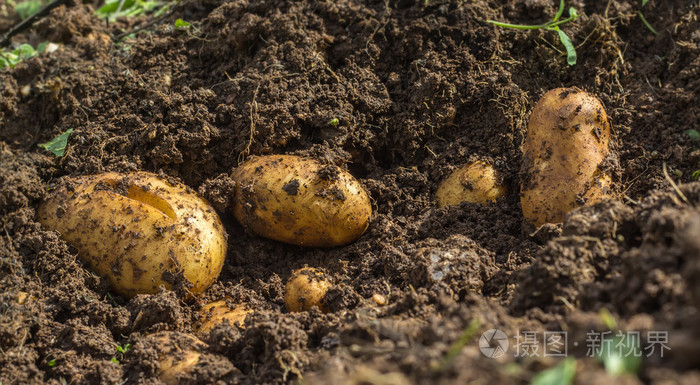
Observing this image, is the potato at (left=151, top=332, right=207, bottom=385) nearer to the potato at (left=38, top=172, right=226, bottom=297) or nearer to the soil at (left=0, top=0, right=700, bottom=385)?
the soil at (left=0, top=0, right=700, bottom=385)

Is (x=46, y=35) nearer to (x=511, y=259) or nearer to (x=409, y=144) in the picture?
(x=409, y=144)

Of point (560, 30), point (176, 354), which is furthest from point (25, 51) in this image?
point (560, 30)

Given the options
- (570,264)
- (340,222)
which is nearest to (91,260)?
(340,222)

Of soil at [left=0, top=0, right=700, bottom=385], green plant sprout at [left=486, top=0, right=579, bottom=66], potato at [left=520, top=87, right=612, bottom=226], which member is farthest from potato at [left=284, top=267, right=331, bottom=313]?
green plant sprout at [left=486, top=0, right=579, bottom=66]

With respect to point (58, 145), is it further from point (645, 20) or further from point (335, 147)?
point (645, 20)

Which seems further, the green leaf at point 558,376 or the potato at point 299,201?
the potato at point 299,201

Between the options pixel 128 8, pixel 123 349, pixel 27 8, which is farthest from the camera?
pixel 27 8

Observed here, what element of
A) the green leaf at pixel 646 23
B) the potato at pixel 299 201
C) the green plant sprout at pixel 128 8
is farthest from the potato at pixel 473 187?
the green plant sprout at pixel 128 8

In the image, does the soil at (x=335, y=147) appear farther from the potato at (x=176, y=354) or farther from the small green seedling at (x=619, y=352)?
the small green seedling at (x=619, y=352)
